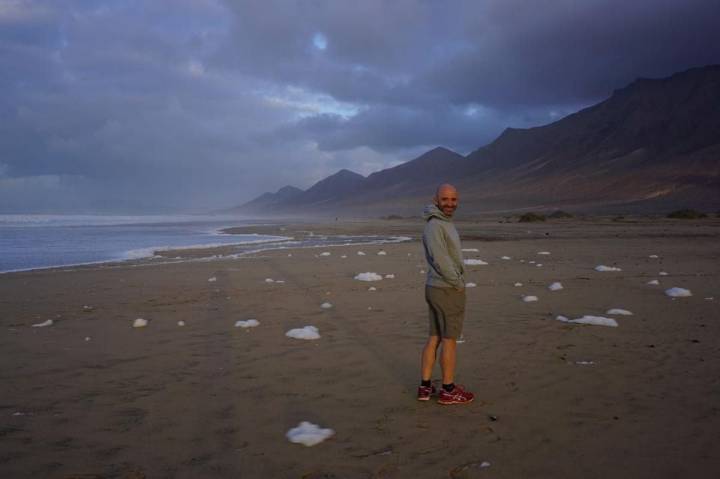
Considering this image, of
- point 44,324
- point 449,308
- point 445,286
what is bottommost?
point 44,324

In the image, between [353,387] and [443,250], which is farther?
[353,387]

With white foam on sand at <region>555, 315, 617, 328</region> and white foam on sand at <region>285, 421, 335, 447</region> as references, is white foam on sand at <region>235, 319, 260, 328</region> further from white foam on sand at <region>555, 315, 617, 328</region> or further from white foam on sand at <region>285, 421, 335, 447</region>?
white foam on sand at <region>555, 315, 617, 328</region>

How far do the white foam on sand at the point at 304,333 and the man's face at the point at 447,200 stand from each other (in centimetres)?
348

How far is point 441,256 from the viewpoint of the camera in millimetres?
5141

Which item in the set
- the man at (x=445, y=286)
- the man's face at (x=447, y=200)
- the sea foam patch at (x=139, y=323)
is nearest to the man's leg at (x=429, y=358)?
the man at (x=445, y=286)

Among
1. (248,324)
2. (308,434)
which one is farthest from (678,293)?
(308,434)

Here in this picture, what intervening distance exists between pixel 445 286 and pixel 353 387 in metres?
1.54

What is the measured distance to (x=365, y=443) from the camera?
435cm

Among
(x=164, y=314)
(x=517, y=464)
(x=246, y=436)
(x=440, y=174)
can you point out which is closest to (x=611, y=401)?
(x=517, y=464)

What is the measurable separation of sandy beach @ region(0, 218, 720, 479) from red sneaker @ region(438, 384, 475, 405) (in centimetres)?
12

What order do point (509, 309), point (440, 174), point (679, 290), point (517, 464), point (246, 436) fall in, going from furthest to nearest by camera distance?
point (440, 174), point (679, 290), point (509, 309), point (246, 436), point (517, 464)

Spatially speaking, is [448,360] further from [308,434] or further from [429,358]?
[308,434]

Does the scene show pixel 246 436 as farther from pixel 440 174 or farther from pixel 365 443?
pixel 440 174

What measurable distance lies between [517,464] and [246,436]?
7.16ft
